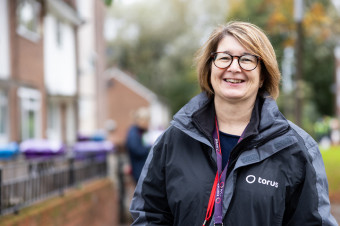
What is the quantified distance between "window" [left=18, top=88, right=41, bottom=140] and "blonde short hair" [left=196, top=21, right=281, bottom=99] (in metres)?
11.8

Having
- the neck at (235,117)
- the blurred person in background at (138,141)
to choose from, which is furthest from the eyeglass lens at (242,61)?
the blurred person in background at (138,141)

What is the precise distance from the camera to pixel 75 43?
20766mm

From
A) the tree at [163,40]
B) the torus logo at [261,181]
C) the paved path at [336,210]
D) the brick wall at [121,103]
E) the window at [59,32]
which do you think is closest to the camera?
the torus logo at [261,181]

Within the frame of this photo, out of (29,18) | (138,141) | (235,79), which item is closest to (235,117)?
(235,79)

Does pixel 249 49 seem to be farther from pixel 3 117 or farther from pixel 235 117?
pixel 3 117

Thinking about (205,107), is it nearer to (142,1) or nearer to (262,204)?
(262,204)

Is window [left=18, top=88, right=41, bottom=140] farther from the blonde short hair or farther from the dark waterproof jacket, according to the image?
the dark waterproof jacket

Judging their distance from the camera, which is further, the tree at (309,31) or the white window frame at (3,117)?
the tree at (309,31)

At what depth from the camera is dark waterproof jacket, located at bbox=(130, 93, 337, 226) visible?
236 cm

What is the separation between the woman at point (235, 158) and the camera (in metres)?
2.38

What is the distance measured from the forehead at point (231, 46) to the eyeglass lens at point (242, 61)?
2 centimetres

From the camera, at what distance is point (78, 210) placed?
30.9 ft

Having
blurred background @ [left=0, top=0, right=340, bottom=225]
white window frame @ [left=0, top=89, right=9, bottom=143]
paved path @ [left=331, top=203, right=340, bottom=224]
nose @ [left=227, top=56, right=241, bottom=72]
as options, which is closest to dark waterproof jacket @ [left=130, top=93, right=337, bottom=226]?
nose @ [left=227, top=56, right=241, bottom=72]

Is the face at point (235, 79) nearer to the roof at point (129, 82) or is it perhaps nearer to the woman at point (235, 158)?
the woman at point (235, 158)
